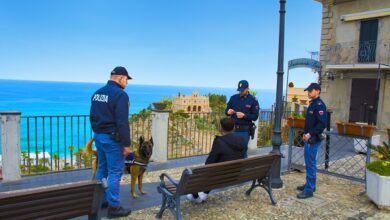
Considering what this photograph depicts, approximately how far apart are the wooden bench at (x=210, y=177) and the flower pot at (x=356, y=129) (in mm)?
2247

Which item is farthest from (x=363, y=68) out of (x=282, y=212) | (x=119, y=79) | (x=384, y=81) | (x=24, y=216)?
(x=24, y=216)

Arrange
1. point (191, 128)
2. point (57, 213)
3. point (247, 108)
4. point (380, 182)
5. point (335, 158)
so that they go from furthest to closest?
point (191, 128) → point (335, 158) → point (247, 108) → point (380, 182) → point (57, 213)

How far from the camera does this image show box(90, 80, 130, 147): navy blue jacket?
12.5ft

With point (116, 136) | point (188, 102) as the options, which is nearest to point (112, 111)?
point (116, 136)

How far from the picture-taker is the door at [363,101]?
15234 millimetres

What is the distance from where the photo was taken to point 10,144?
543 centimetres

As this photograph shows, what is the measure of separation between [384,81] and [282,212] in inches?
507

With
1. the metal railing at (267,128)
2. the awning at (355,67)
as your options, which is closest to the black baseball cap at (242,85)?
the metal railing at (267,128)

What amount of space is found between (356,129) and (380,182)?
1.41 metres

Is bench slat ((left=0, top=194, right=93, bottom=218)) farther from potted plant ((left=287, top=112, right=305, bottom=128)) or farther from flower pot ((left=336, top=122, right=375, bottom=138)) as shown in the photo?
flower pot ((left=336, top=122, right=375, bottom=138))

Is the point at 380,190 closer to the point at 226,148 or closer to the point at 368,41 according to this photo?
the point at 226,148

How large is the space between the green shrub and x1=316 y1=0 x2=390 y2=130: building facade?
10.2 metres

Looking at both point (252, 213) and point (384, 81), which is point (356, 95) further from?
point (252, 213)

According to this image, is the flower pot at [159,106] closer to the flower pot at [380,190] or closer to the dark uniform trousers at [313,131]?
the dark uniform trousers at [313,131]
